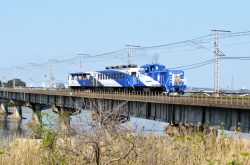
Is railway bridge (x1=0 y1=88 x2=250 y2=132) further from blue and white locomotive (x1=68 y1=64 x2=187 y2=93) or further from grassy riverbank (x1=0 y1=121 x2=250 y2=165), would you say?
blue and white locomotive (x1=68 y1=64 x2=187 y2=93)

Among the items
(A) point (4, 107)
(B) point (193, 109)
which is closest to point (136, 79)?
(B) point (193, 109)

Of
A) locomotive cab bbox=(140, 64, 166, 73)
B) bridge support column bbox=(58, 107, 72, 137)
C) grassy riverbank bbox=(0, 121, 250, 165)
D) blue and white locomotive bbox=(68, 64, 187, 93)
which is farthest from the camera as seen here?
locomotive cab bbox=(140, 64, 166, 73)

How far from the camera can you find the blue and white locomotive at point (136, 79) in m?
43.3

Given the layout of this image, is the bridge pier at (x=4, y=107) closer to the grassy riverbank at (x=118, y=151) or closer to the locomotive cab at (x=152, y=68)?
the locomotive cab at (x=152, y=68)

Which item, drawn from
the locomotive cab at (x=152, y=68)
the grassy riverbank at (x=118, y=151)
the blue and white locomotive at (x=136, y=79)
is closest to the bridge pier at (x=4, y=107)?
the blue and white locomotive at (x=136, y=79)

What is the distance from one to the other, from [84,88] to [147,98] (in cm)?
2811

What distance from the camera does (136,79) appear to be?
156 ft

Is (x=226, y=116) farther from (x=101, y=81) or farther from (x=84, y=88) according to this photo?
(x=84, y=88)

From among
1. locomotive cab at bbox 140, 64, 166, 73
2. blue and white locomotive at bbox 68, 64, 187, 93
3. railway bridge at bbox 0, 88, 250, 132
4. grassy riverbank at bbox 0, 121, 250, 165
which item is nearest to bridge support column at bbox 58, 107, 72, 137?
grassy riverbank at bbox 0, 121, 250, 165

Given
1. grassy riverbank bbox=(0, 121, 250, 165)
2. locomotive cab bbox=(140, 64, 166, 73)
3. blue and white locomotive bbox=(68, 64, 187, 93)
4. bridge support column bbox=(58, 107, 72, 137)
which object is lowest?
grassy riverbank bbox=(0, 121, 250, 165)

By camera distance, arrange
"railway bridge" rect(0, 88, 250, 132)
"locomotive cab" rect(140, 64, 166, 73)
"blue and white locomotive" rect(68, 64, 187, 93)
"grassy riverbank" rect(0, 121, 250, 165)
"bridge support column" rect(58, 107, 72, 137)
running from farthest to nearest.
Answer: "locomotive cab" rect(140, 64, 166, 73) < "blue and white locomotive" rect(68, 64, 187, 93) < "railway bridge" rect(0, 88, 250, 132) < "bridge support column" rect(58, 107, 72, 137) < "grassy riverbank" rect(0, 121, 250, 165)

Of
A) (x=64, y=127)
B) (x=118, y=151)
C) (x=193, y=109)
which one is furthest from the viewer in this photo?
(x=193, y=109)

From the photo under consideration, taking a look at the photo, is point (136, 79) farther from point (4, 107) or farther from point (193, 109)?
point (4, 107)

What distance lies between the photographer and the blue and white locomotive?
142ft
